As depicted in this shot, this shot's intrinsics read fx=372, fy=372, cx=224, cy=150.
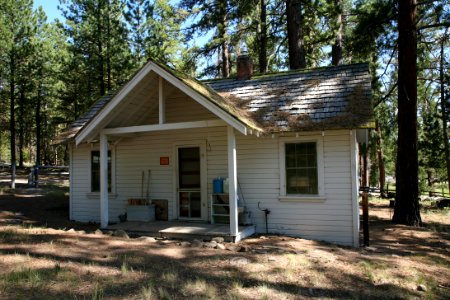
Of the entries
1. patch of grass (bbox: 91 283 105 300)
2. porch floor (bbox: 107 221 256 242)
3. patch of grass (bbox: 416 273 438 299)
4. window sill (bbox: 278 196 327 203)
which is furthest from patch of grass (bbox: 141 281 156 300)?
window sill (bbox: 278 196 327 203)

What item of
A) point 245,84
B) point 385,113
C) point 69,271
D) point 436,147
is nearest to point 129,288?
point 69,271

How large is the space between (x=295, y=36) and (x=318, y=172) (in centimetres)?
1022

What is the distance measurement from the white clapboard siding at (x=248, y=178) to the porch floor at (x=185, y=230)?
81 centimetres

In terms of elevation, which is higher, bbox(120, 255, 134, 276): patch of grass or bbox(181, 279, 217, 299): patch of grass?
bbox(120, 255, 134, 276): patch of grass

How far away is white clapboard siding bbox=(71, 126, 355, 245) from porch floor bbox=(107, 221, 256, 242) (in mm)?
813

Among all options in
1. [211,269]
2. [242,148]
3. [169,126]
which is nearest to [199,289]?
[211,269]

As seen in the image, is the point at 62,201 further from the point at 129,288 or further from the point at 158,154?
the point at 129,288

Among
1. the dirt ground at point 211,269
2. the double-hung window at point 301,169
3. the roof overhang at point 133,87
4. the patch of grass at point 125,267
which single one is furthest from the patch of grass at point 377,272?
the patch of grass at point 125,267

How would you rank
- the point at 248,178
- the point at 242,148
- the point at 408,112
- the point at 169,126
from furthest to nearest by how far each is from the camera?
the point at 408,112, the point at 242,148, the point at 248,178, the point at 169,126

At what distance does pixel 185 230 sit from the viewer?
30.8 feet

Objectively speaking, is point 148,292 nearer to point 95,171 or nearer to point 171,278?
point 171,278

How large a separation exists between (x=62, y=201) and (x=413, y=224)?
14.2 m

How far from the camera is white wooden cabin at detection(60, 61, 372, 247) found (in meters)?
9.17

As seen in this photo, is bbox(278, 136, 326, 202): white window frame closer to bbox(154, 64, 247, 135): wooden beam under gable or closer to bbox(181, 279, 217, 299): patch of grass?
bbox(154, 64, 247, 135): wooden beam under gable
